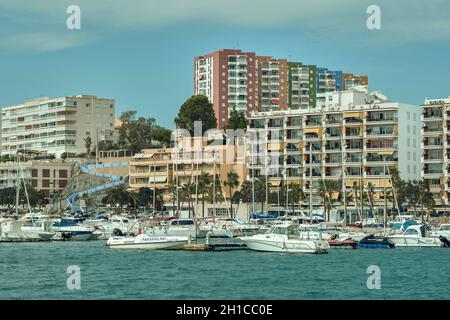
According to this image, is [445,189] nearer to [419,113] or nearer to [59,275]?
[419,113]

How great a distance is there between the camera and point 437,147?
133000 mm

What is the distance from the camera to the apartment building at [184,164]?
150500 millimetres

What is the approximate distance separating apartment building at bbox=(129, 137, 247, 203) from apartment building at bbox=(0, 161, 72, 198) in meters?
25.5

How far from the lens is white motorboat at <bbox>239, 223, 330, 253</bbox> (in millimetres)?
71688

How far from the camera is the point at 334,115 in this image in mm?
141875

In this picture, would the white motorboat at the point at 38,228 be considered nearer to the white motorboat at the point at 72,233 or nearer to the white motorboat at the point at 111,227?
the white motorboat at the point at 72,233

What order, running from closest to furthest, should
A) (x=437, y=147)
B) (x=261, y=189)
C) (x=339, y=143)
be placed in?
(x=437, y=147)
(x=261, y=189)
(x=339, y=143)

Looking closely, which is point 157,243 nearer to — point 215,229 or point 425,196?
point 215,229

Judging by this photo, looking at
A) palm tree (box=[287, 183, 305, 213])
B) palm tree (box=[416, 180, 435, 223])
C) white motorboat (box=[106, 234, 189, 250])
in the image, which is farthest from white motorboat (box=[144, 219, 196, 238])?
palm tree (box=[416, 180, 435, 223])

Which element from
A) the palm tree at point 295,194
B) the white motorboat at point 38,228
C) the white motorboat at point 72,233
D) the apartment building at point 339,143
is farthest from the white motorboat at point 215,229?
the palm tree at point 295,194

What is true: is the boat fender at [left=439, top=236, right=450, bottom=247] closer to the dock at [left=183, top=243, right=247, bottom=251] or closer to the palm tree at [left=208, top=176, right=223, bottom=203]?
the dock at [left=183, top=243, right=247, bottom=251]

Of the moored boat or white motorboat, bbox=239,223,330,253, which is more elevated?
white motorboat, bbox=239,223,330,253

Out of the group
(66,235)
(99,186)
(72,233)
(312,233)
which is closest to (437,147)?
(312,233)

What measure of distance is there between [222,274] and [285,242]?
15828 mm
